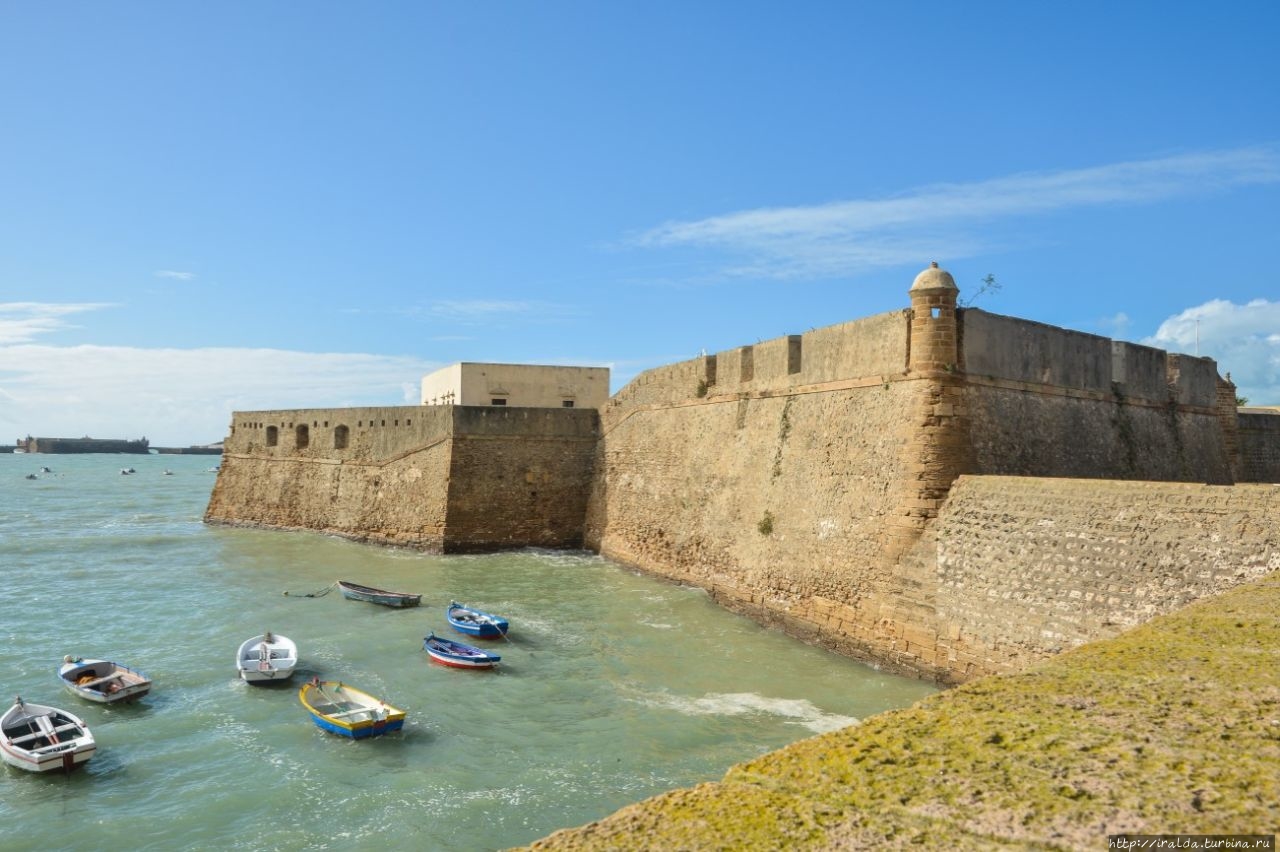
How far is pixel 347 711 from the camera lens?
10.4 metres

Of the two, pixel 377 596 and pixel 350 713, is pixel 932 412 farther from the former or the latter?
pixel 377 596

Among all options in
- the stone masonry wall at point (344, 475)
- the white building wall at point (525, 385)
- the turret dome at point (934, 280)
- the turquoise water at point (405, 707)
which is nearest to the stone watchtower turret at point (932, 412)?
the turret dome at point (934, 280)

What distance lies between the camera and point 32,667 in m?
13.0

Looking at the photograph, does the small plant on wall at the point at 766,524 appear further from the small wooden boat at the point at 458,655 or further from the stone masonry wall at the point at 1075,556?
the small wooden boat at the point at 458,655

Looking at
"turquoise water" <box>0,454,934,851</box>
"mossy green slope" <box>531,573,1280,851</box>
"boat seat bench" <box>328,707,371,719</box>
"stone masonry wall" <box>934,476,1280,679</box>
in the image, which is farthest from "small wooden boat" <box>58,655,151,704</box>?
"stone masonry wall" <box>934,476,1280,679</box>

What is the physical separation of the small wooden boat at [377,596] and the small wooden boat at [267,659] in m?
3.91

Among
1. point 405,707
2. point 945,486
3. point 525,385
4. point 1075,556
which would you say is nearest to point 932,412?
point 945,486

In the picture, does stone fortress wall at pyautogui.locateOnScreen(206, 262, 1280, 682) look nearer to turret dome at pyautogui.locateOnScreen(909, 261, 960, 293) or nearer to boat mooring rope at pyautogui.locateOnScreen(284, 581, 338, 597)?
turret dome at pyautogui.locateOnScreen(909, 261, 960, 293)

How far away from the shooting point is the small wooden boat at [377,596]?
17.0 m

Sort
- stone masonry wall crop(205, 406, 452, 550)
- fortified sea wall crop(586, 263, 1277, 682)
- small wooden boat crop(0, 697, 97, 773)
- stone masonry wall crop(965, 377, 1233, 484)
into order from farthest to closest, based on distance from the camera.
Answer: stone masonry wall crop(205, 406, 452, 550)
stone masonry wall crop(965, 377, 1233, 484)
fortified sea wall crop(586, 263, 1277, 682)
small wooden boat crop(0, 697, 97, 773)

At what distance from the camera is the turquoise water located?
8.12 meters

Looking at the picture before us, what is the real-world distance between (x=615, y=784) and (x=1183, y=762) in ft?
22.1

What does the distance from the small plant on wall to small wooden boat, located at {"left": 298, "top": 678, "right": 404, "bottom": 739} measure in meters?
7.95

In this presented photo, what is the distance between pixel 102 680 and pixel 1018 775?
1270 centimetres
